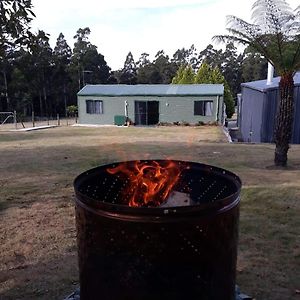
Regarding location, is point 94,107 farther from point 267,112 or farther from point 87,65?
point 87,65

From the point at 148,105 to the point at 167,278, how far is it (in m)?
29.5

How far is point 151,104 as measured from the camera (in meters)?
31.6

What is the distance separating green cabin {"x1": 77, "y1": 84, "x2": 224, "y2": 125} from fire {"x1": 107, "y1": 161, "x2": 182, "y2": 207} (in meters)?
26.8

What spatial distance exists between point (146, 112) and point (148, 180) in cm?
2866

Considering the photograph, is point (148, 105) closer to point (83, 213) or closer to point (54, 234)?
point (54, 234)

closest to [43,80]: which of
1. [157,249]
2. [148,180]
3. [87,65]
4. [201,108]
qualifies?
[87,65]

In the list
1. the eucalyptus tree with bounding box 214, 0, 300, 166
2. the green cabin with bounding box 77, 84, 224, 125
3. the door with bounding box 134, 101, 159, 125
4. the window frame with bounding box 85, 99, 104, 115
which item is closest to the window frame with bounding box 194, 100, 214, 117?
the green cabin with bounding box 77, 84, 224, 125

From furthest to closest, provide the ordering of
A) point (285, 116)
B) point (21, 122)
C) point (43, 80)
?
point (43, 80), point (21, 122), point (285, 116)

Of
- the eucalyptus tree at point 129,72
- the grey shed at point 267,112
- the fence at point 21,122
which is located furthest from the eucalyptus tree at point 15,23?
the eucalyptus tree at point 129,72

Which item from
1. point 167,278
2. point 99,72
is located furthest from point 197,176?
point 99,72

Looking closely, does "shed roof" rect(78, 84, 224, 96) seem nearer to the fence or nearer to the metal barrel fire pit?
the fence

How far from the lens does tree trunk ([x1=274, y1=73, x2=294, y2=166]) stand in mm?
11016

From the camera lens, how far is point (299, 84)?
17.0 meters

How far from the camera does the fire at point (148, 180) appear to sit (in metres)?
3.10
